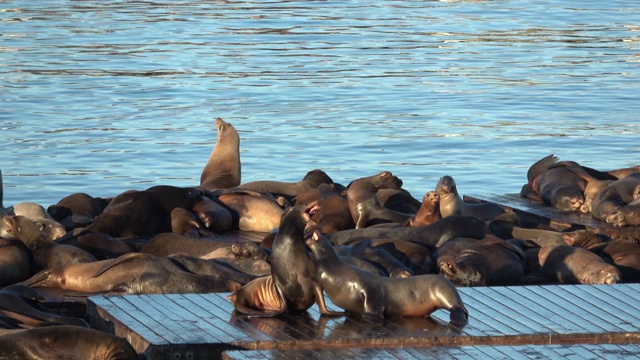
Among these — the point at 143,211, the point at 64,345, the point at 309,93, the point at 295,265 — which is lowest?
the point at 309,93

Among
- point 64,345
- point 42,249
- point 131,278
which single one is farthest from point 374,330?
point 42,249

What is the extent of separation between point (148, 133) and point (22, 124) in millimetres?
2081

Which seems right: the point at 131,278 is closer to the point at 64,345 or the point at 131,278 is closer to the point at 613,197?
the point at 64,345

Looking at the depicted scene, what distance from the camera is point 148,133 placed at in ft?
68.4

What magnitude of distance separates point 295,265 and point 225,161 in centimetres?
630

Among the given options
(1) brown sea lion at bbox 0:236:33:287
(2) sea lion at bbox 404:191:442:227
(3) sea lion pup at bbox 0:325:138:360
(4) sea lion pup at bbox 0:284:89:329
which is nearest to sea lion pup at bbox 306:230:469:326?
(3) sea lion pup at bbox 0:325:138:360

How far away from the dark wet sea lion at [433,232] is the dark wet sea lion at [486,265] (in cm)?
45

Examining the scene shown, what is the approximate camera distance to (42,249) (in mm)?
9930

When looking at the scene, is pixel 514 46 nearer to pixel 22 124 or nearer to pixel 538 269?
pixel 22 124

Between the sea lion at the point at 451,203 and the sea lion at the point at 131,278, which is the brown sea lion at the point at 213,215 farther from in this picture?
the sea lion at the point at 131,278

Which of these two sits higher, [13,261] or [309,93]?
[13,261]

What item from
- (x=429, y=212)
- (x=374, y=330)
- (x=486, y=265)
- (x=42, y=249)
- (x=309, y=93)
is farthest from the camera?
(x=309, y=93)

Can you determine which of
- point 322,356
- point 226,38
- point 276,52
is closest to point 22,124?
point 276,52

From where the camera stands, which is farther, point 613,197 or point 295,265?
point 613,197
